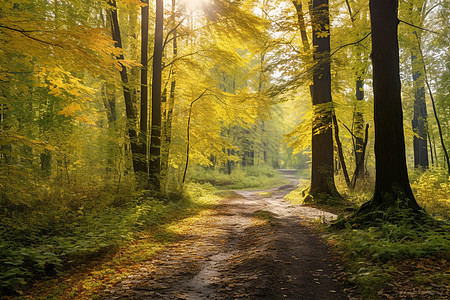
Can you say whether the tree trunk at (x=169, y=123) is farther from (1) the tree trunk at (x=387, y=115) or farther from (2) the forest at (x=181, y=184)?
(1) the tree trunk at (x=387, y=115)

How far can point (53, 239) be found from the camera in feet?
15.9

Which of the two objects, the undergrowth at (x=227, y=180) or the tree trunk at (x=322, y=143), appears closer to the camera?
the tree trunk at (x=322, y=143)

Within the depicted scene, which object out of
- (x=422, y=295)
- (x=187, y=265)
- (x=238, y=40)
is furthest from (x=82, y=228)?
(x=238, y=40)

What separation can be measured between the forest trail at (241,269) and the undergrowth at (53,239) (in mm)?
1186

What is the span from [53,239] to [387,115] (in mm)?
7483

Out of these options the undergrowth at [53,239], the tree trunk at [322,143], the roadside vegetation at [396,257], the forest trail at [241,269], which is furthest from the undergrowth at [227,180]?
the roadside vegetation at [396,257]

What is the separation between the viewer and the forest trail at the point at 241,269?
345cm

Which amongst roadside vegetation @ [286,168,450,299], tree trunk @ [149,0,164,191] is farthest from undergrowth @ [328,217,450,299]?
tree trunk @ [149,0,164,191]

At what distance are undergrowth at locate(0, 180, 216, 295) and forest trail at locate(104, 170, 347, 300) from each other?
46.7 inches

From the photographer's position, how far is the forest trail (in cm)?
345

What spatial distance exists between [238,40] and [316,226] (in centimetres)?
789

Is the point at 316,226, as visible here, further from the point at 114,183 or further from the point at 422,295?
the point at 114,183

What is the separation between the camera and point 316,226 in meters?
6.83

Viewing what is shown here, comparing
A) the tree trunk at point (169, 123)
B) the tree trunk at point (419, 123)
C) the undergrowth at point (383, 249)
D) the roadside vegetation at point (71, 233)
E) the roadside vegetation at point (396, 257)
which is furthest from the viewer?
the tree trunk at point (419, 123)
